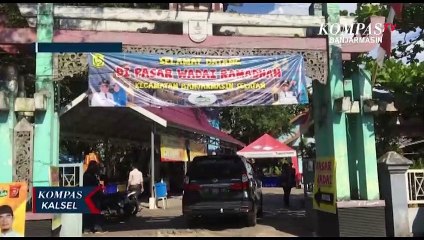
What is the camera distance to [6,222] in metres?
9.45

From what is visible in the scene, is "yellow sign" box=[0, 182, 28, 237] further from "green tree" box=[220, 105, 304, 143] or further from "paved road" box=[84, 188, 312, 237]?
"green tree" box=[220, 105, 304, 143]

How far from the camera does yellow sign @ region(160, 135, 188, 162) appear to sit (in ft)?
61.8

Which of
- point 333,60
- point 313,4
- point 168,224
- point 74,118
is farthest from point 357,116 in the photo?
point 74,118

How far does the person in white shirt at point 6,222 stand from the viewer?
939cm

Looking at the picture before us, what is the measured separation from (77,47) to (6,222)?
360cm

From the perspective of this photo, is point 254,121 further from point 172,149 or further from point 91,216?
point 91,216

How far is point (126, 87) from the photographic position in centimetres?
1055

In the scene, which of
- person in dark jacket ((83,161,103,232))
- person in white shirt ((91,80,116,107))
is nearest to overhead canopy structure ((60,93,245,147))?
person in dark jacket ((83,161,103,232))

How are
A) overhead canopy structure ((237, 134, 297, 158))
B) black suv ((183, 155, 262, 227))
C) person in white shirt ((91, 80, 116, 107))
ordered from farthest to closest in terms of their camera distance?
overhead canopy structure ((237, 134, 297, 158)) < black suv ((183, 155, 262, 227)) < person in white shirt ((91, 80, 116, 107))

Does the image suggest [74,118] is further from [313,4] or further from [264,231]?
[313,4]

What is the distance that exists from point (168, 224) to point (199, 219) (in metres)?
0.82

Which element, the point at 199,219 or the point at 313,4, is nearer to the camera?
the point at 313,4

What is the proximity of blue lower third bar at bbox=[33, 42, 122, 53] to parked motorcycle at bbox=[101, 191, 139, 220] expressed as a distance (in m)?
4.89

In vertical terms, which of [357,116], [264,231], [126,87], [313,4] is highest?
[313,4]
